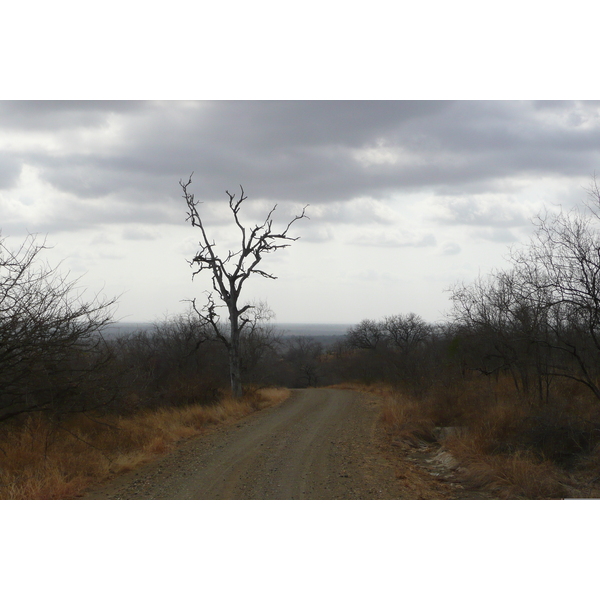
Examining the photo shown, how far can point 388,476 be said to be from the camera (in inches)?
341

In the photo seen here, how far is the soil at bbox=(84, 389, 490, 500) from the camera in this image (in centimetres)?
751

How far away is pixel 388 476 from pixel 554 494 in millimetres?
2721

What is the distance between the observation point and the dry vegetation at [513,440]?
7996 millimetres

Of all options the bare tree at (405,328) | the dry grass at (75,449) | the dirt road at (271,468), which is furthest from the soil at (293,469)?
the bare tree at (405,328)

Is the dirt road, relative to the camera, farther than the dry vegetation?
No

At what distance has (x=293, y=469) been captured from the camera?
8844mm

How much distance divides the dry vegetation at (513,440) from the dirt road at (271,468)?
143cm

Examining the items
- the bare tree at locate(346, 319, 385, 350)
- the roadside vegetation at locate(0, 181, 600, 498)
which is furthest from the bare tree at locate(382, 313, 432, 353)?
the roadside vegetation at locate(0, 181, 600, 498)

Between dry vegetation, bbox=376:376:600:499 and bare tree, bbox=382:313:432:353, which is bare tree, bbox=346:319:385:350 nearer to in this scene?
bare tree, bbox=382:313:432:353

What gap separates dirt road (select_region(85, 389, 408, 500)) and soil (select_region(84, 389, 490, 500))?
2 centimetres

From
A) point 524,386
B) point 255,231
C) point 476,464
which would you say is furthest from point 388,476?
point 255,231

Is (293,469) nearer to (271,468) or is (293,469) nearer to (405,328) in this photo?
(271,468)

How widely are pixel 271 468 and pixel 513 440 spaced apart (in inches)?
211

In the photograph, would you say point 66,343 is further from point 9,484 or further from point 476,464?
point 476,464
